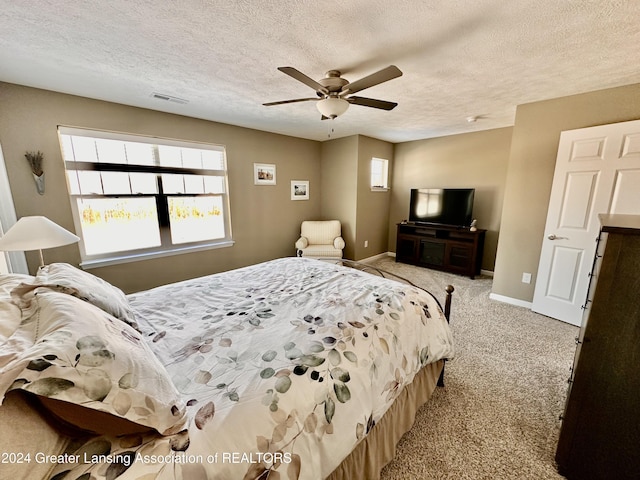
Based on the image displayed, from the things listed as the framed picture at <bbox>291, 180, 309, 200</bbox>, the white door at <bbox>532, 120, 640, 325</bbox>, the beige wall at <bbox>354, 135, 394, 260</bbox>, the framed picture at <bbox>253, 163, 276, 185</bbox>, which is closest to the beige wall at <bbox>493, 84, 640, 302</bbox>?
the white door at <bbox>532, 120, 640, 325</bbox>

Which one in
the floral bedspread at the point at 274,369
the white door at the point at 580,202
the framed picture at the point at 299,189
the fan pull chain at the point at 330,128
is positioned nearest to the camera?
the floral bedspread at the point at 274,369

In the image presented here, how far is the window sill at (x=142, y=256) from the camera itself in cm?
287

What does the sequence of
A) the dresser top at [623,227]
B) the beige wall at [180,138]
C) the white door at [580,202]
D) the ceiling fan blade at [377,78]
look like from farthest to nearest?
the beige wall at [180,138] < the white door at [580,202] < the ceiling fan blade at [377,78] < the dresser top at [623,227]

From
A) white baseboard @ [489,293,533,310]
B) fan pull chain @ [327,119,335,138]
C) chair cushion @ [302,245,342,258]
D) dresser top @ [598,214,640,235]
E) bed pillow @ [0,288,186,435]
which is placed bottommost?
white baseboard @ [489,293,533,310]

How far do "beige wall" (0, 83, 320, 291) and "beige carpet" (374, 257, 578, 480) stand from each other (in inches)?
127

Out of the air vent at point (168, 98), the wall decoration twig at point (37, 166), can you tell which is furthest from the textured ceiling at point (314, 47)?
the wall decoration twig at point (37, 166)

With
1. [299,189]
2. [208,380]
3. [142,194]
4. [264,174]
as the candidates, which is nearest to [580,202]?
[208,380]

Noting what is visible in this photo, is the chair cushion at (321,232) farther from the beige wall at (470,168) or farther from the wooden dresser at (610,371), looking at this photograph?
the wooden dresser at (610,371)

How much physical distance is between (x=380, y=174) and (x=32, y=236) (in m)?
5.05

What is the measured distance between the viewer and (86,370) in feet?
2.14

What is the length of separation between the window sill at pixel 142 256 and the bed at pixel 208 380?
182 centimetres

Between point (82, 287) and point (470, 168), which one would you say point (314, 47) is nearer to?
point (82, 287)

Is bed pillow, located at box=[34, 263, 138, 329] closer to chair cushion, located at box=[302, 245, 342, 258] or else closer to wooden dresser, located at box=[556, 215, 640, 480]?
wooden dresser, located at box=[556, 215, 640, 480]

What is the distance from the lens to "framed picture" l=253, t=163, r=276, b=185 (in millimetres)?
4121
